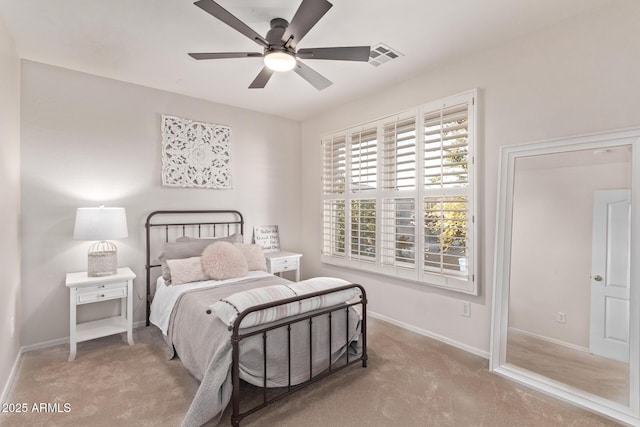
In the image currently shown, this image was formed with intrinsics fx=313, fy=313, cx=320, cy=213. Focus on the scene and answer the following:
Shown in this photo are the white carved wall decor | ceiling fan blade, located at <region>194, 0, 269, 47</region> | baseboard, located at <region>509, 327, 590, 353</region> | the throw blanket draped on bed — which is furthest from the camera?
the white carved wall decor

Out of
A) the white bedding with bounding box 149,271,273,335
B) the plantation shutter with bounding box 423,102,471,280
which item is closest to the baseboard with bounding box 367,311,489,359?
the plantation shutter with bounding box 423,102,471,280

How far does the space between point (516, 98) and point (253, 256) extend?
3.09 metres

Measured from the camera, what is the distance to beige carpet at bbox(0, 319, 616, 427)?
2.02m

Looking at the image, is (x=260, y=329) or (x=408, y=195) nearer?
(x=260, y=329)

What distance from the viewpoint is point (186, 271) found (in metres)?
3.19

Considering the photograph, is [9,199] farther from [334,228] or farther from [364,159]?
[364,159]

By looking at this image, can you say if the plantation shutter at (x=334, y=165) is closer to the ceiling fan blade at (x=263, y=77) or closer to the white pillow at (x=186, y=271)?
the ceiling fan blade at (x=263, y=77)

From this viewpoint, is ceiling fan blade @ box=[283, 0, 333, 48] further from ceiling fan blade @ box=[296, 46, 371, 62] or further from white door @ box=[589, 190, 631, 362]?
white door @ box=[589, 190, 631, 362]

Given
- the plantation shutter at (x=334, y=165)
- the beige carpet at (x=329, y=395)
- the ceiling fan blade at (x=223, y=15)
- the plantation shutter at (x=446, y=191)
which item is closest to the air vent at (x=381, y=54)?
the plantation shutter at (x=446, y=191)

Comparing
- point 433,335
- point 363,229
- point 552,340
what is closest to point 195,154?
point 363,229

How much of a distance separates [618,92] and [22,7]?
4272mm

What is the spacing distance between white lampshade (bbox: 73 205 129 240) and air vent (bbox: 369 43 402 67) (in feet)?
9.51

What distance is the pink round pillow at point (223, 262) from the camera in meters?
3.26

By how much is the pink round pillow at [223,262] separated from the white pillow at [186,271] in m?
0.06
